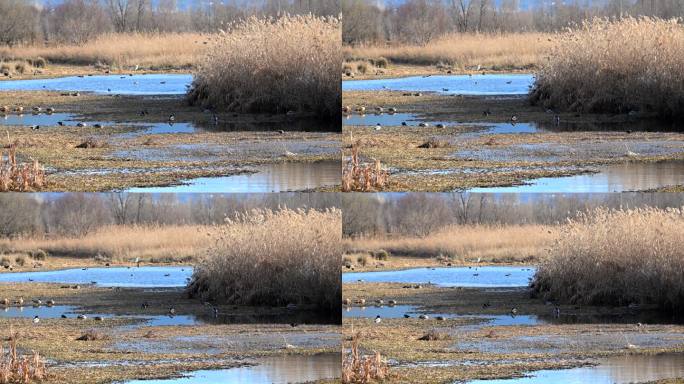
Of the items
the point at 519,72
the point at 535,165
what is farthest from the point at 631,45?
the point at 535,165

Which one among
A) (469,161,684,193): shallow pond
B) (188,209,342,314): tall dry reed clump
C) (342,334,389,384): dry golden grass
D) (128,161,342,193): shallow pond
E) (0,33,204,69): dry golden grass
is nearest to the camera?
(342,334,389,384): dry golden grass

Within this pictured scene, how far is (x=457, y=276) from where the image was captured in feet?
111

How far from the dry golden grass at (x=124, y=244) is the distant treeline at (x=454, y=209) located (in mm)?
4093

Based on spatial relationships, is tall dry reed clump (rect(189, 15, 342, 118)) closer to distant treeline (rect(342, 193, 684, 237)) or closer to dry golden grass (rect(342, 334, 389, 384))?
distant treeline (rect(342, 193, 684, 237))

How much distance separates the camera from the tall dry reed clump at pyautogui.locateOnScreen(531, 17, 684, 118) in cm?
3150

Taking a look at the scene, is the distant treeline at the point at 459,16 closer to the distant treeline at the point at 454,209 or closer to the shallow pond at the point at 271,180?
the distant treeline at the point at 454,209

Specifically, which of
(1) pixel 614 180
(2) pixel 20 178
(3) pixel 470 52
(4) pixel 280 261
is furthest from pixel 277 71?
(3) pixel 470 52

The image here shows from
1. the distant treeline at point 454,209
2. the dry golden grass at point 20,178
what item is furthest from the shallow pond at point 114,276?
the dry golden grass at point 20,178

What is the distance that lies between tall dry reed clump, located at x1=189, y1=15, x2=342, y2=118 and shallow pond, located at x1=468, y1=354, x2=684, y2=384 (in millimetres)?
11054

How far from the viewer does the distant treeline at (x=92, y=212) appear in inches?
1677

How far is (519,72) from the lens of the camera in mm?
41719

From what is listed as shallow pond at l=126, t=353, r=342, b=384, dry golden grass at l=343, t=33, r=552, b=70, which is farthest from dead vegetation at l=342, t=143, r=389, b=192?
dry golden grass at l=343, t=33, r=552, b=70

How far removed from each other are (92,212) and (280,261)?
2414 cm

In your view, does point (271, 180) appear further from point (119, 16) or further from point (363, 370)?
point (119, 16)
